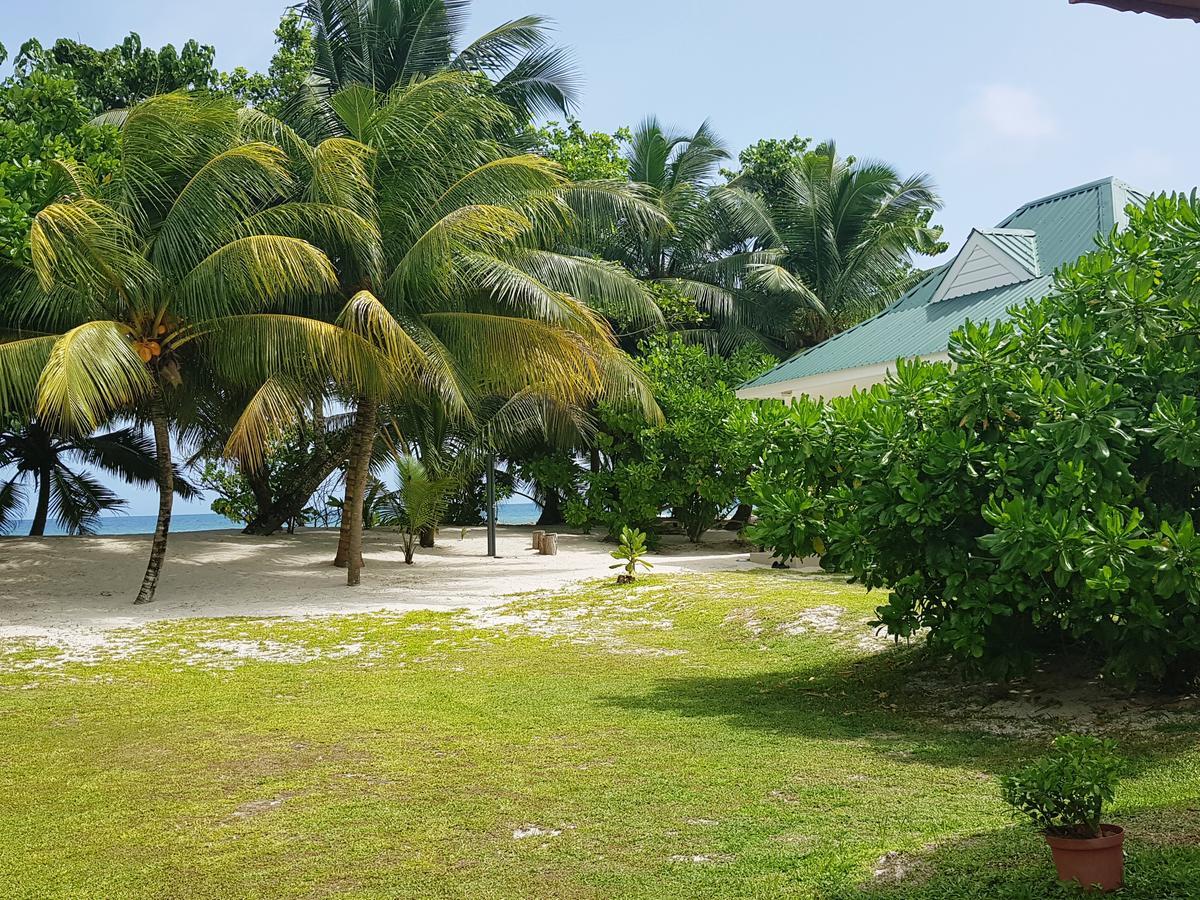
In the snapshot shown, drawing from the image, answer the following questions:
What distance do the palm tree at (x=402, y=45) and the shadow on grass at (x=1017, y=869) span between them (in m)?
19.9

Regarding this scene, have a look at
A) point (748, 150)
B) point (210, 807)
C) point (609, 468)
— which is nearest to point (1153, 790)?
point (210, 807)

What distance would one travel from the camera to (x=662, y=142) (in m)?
29.5

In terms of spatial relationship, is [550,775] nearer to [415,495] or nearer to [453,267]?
[453,267]

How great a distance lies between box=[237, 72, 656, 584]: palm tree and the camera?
625 inches

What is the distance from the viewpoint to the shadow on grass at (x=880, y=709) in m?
A: 6.64

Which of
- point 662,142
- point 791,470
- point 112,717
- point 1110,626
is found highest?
point 662,142

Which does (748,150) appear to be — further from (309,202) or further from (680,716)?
(680,716)

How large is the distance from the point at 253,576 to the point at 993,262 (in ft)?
42.2

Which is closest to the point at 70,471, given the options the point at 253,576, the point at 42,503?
the point at 42,503

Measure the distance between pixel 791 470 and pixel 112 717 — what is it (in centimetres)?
573

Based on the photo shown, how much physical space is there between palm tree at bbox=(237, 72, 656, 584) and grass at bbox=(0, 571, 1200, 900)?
5.65 m

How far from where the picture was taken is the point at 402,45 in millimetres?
22859

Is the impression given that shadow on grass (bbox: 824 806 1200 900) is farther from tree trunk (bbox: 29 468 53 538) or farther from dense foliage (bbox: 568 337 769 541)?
tree trunk (bbox: 29 468 53 538)

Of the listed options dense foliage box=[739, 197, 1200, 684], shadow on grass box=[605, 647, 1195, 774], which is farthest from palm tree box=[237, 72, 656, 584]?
dense foliage box=[739, 197, 1200, 684]
